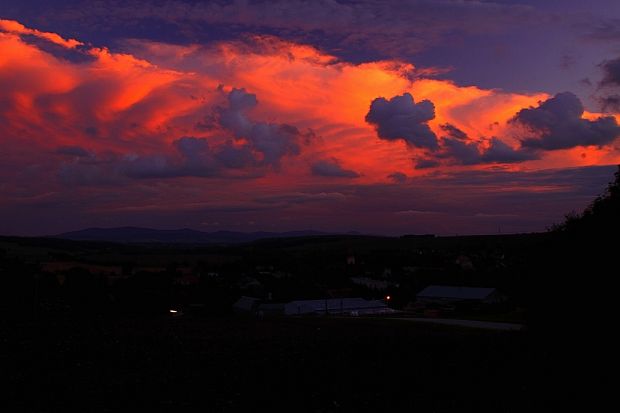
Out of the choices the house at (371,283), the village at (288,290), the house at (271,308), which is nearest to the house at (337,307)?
the village at (288,290)

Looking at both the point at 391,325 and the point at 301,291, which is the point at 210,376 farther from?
the point at 301,291

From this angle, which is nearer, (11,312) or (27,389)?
(27,389)

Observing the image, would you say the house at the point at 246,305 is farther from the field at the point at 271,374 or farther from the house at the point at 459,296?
the field at the point at 271,374

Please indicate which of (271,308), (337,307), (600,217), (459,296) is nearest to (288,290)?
(271,308)

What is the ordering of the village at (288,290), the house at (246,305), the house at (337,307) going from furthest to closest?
1. the house at (246,305)
2. the house at (337,307)
3. the village at (288,290)

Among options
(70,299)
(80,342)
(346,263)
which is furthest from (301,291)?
(80,342)

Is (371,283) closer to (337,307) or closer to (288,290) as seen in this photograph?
(288,290)
